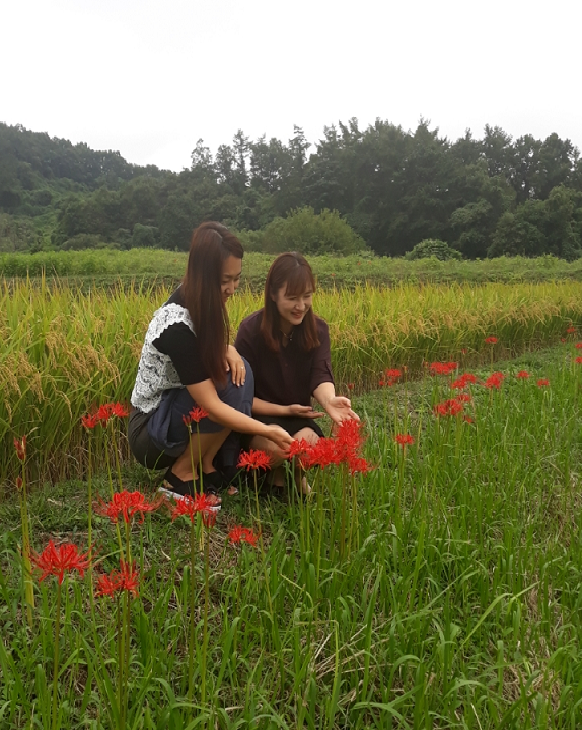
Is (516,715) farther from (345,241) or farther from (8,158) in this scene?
(8,158)

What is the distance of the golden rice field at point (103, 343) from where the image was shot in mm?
2436

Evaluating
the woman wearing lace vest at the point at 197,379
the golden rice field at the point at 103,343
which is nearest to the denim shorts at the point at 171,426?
the woman wearing lace vest at the point at 197,379

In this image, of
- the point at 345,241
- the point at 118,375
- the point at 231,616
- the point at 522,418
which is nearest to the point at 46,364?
the point at 118,375

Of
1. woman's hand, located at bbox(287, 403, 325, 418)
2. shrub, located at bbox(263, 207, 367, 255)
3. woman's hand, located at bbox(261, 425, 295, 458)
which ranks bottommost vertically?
woman's hand, located at bbox(287, 403, 325, 418)

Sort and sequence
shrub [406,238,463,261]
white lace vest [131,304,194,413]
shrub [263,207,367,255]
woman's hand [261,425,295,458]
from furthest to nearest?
shrub [263,207,367,255] < shrub [406,238,463,261] < white lace vest [131,304,194,413] < woman's hand [261,425,295,458]

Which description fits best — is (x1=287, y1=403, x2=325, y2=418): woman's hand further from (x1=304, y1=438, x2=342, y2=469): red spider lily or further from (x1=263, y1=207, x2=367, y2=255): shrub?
(x1=263, y1=207, x2=367, y2=255): shrub

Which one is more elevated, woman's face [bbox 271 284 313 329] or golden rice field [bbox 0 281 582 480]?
woman's face [bbox 271 284 313 329]

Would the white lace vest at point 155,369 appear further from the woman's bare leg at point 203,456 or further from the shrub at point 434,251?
the shrub at point 434,251

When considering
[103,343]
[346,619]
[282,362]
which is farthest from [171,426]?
[346,619]

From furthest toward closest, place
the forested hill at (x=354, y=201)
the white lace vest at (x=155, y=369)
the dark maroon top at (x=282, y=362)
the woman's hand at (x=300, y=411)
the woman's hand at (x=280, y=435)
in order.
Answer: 1. the forested hill at (x=354, y=201)
2. the dark maroon top at (x=282, y=362)
3. the woman's hand at (x=300, y=411)
4. the white lace vest at (x=155, y=369)
5. the woman's hand at (x=280, y=435)

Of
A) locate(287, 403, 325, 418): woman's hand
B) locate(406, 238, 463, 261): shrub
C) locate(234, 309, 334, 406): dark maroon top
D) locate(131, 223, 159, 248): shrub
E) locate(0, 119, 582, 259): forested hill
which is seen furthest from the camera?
locate(131, 223, 159, 248): shrub

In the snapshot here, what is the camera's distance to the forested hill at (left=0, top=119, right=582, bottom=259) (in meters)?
31.8

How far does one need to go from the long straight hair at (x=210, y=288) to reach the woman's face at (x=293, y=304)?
1.07 feet

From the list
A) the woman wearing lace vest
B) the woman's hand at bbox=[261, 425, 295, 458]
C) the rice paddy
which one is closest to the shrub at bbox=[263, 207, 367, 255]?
the rice paddy
